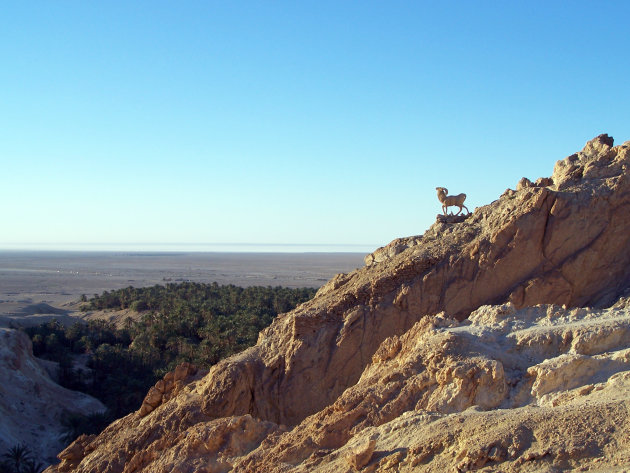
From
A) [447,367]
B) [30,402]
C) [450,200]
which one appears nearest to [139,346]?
[30,402]

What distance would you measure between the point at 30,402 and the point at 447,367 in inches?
978

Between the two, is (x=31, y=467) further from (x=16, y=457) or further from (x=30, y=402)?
(x=30, y=402)

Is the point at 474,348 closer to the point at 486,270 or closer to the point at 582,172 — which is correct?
the point at 486,270

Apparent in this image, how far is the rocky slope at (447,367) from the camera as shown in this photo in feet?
30.5

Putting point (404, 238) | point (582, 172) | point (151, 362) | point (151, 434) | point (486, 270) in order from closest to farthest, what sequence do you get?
point (151, 434)
point (486, 270)
point (582, 172)
point (404, 238)
point (151, 362)

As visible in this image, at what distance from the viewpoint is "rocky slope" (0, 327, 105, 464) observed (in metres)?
27.1

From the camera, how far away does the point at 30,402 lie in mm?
30359

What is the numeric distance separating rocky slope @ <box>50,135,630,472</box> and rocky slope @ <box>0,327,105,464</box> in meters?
13.5

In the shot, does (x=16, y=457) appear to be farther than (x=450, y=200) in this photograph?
Yes

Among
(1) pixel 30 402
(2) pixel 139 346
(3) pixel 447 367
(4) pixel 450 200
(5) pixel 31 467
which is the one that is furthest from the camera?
(2) pixel 139 346

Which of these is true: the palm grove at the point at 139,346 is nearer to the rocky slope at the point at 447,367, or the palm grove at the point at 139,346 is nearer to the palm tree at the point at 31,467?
the palm tree at the point at 31,467

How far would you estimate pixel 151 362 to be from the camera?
38281 mm

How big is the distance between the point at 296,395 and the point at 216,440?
4.02 meters

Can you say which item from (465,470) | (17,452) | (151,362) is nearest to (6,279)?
(151,362)
